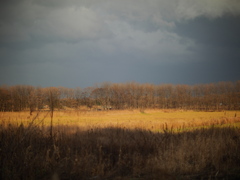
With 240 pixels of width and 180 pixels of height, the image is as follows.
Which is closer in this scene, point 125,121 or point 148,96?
point 125,121

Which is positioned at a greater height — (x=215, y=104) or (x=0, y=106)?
(x=0, y=106)

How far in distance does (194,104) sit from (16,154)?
87.7 meters

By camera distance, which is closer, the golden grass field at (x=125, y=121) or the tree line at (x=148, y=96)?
the golden grass field at (x=125, y=121)

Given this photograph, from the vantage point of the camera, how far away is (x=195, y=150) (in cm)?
692

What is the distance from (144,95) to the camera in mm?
93250

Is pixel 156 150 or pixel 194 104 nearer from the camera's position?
pixel 156 150

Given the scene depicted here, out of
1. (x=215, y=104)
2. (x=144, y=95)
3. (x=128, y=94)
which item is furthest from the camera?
(x=144, y=95)

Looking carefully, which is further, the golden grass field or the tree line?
the tree line

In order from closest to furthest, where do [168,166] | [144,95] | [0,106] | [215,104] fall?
[168,166] < [0,106] < [215,104] < [144,95]

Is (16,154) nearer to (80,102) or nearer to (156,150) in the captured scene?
(156,150)

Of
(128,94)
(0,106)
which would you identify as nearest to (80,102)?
(128,94)

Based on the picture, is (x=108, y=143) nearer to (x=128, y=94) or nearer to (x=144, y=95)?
(x=128, y=94)

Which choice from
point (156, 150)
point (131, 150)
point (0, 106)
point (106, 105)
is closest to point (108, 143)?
point (131, 150)

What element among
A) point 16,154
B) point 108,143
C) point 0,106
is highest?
A: point 0,106
